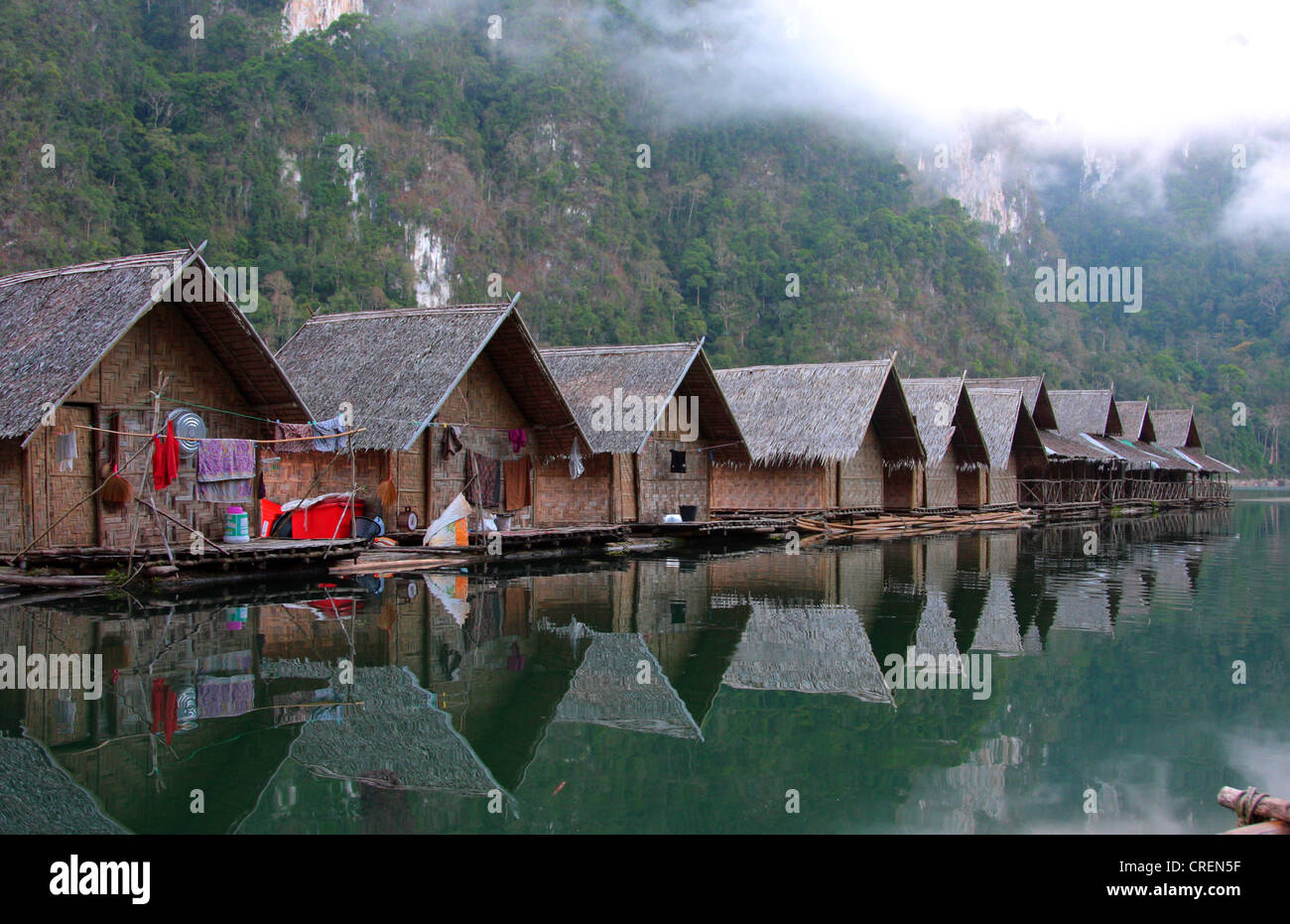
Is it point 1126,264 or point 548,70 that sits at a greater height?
point 548,70

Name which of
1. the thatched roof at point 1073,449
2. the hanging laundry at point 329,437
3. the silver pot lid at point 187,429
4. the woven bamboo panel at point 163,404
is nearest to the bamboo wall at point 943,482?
the thatched roof at point 1073,449

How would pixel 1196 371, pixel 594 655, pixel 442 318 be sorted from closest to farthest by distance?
pixel 594 655
pixel 442 318
pixel 1196 371

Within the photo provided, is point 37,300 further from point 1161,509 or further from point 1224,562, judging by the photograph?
point 1161,509

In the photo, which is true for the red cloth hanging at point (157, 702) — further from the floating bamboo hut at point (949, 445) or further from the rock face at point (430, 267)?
the rock face at point (430, 267)

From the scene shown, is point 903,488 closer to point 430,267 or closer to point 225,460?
point 225,460

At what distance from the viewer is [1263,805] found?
4730 mm

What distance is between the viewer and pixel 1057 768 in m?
6.51

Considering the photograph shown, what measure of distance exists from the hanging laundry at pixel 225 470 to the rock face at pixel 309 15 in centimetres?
6083

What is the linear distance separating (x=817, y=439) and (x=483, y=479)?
844cm

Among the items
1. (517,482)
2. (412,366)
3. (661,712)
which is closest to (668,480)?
(517,482)

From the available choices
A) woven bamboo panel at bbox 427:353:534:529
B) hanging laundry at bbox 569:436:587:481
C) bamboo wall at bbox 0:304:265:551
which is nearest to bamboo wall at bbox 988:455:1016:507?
hanging laundry at bbox 569:436:587:481

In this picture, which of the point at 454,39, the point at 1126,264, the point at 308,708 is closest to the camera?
the point at 308,708

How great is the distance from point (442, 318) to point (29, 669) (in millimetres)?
10897
